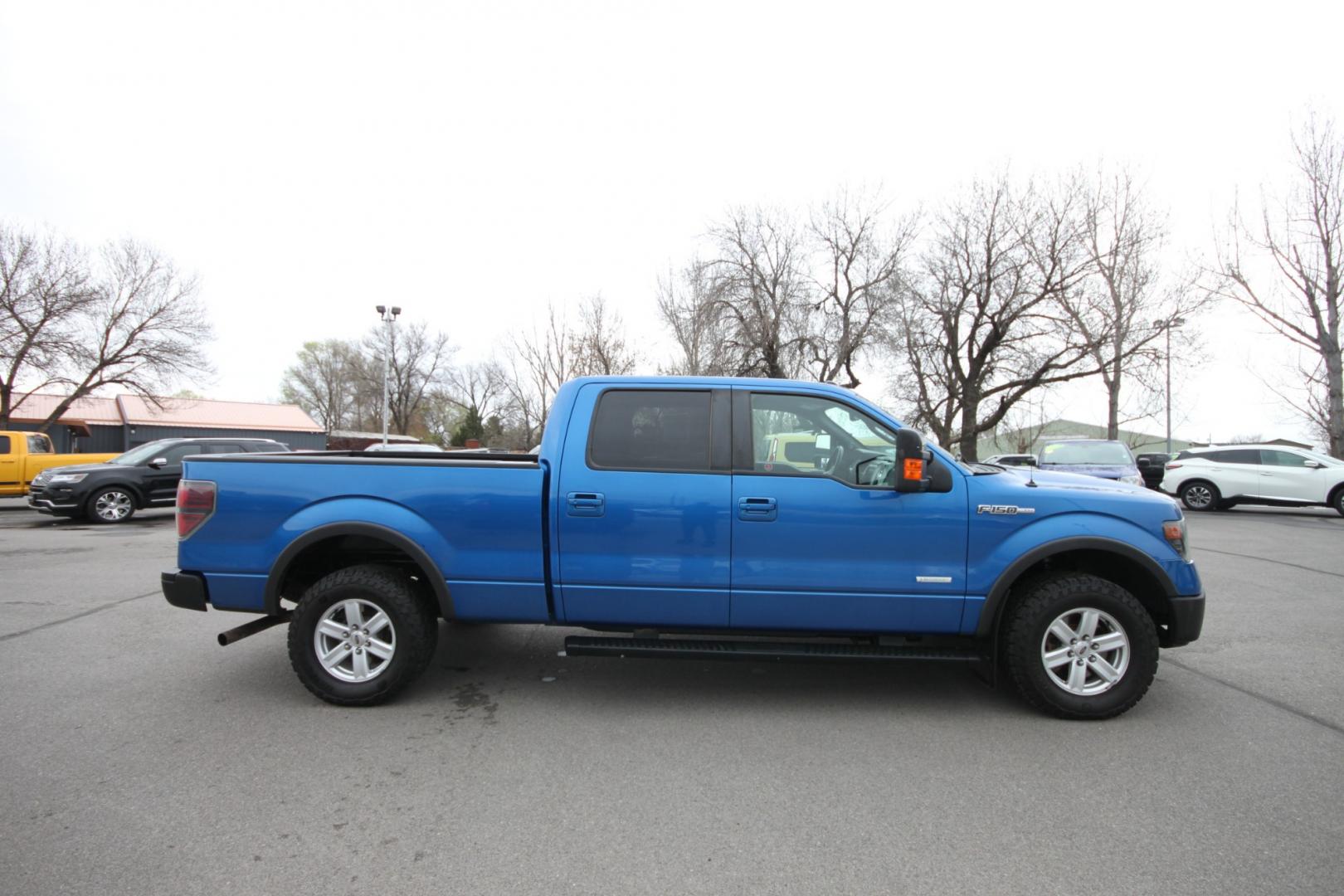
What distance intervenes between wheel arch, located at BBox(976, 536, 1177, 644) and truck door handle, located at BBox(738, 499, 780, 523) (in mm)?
1261

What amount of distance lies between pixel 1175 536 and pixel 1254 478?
1589 centimetres

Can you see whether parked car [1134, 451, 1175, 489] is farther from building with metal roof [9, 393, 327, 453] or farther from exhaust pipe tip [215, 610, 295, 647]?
building with metal roof [9, 393, 327, 453]

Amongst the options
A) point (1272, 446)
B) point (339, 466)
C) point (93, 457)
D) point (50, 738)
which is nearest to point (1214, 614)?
point (339, 466)

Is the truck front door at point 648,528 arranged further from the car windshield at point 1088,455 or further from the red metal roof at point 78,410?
the red metal roof at point 78,410

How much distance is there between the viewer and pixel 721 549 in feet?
12.4

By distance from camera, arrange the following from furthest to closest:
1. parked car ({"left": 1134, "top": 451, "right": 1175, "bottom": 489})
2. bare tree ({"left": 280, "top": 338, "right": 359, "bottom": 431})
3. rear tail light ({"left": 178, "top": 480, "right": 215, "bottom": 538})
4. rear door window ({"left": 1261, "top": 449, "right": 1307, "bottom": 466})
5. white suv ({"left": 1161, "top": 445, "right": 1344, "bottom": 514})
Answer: bare tree ({"left": 280, "top": 338, "right": 359, "bottom": 431}), parked car ({"left": 1134, "top": 451, "right": 1175, "bottom": 489}), rear door window ({"left": 1261, "top": 449, "right": 1307, "bottom": 466}), white suv ({"left": 1161, "top": 445, "right": 1344, "bottom": 514}), rear tail light ({"left": 178, "top": 480, "right": 215, "bottom": 538})

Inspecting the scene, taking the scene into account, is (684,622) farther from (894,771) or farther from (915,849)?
(915,849)

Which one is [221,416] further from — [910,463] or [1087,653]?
[1087,653]

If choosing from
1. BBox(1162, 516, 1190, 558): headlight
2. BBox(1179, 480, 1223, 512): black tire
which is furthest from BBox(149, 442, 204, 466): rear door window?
BBox(1179, 480, 1223, 512): black tire

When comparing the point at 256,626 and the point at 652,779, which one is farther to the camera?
the point at 256,626

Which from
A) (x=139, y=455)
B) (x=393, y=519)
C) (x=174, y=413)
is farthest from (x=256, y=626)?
(x=174, y=413)

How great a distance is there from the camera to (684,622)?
386cm

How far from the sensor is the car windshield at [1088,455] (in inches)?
533

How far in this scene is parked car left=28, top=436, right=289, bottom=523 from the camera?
41.9ft
